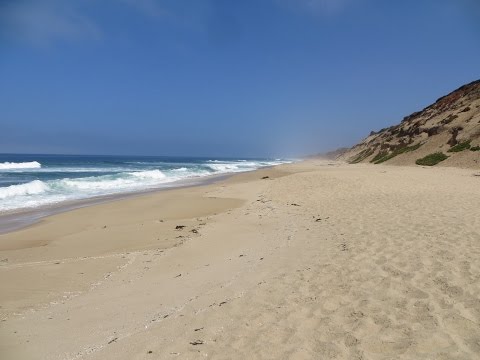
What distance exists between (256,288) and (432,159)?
27685 mm

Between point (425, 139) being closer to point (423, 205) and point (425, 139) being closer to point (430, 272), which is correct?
point (423, 205)

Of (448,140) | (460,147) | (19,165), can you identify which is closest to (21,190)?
(460,147)

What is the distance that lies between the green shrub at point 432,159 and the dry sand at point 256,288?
18.5 meters

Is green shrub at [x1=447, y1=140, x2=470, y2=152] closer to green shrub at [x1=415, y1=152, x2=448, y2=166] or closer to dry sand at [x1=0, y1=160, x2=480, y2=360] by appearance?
green shrub at [x1=415, y1=152, x2=448, y2=166]

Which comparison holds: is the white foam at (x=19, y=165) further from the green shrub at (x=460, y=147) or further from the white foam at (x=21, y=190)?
the green shrub at (x=460, y=147)

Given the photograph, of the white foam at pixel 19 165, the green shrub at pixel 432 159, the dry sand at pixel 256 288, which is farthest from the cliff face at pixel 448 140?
the white foam at pixel 19 165

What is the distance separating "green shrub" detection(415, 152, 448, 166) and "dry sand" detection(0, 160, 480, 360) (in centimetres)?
1855

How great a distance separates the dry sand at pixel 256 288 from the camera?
3.80 m

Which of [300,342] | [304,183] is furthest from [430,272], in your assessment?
[304,183]

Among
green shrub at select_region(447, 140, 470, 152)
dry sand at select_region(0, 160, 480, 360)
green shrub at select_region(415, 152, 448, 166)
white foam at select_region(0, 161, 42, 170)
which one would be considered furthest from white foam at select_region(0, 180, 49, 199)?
white foam at select_region(0, 161, 42, 170)

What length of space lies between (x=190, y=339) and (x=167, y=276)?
8.44 ft

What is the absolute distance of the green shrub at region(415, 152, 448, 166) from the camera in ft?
90.6

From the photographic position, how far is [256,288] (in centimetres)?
547

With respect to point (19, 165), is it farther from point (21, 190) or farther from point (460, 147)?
point (460, 147)
